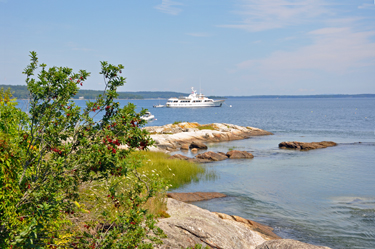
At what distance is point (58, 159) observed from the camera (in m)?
4.15

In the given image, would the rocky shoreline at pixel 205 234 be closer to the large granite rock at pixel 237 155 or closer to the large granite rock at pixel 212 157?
the large granite rock at pixel 212 157

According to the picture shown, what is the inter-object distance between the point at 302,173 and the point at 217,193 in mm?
10108

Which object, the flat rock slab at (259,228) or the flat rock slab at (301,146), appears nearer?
the flat rock slab at (259,228)

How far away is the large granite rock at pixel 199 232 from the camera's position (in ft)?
27.1

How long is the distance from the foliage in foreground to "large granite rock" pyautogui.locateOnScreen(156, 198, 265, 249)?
3303mm

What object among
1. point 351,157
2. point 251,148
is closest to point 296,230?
point 351,157

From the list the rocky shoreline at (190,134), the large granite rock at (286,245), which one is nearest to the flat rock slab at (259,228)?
the large granite rock at (286,245)

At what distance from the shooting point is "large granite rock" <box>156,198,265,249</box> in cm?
826

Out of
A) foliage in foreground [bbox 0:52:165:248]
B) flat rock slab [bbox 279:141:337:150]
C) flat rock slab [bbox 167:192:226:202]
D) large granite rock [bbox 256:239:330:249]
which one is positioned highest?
foliage in foreground [bbox 0:52:165:248]

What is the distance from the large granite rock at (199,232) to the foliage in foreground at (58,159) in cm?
330

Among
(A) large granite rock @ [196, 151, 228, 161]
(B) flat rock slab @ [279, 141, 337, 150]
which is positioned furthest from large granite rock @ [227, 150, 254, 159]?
(B) flat rock slab @ [279, 141, 337, 150]

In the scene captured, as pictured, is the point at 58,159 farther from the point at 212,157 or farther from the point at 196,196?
the point at 212,157

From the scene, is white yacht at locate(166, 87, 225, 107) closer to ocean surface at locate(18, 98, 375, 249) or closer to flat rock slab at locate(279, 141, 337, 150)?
flat rock slab at locate(279, 141, 337, 150)

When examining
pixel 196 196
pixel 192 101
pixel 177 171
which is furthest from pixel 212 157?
pixel 192 101
